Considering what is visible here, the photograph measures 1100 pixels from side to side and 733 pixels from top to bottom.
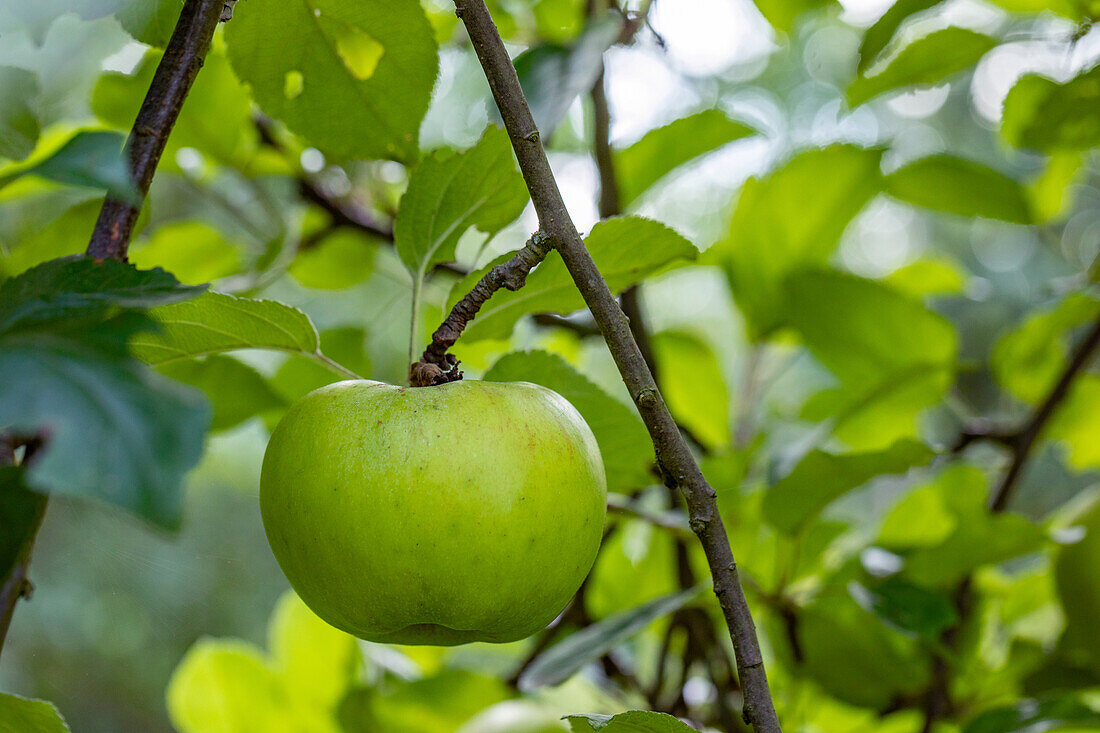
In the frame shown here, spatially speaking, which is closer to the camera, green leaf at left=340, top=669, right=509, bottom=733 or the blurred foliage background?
the blurred foliage background

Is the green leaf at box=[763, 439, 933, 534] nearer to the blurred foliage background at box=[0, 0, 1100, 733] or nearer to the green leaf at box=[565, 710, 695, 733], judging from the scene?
the blurred foliage background at box=[0, 0, 1100, 733]

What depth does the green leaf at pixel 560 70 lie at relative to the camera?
1.30 ft

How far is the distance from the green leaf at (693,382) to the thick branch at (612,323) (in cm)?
40

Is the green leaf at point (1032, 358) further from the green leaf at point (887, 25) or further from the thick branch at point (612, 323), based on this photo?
the thick branch at point (612, 323)

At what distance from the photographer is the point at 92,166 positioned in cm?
16

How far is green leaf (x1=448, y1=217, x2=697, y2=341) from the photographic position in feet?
0.94

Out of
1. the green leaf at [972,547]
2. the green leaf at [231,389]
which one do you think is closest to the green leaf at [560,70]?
the green leaf at [231,389]

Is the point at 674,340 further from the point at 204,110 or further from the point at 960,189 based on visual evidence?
the point at 204,110

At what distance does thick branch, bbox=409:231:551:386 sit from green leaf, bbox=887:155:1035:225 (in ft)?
1.47

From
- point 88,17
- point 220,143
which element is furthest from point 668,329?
point 88,17

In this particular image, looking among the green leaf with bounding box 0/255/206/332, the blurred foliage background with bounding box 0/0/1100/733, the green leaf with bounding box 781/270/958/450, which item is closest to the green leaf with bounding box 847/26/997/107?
the blurred foliage background with bounding box 0/0/1100/733

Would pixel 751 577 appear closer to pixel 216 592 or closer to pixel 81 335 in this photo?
pixel 81 335

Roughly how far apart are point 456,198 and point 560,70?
152 mm

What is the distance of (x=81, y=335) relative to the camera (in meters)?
0.18
